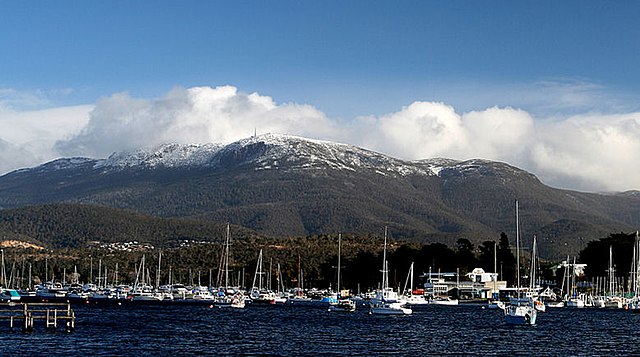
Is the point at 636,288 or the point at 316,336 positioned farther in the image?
the point at 636,288

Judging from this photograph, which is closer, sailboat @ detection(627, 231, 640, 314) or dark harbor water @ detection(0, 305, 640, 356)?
dark harbor water @ detection(0, 305, 640, 356)

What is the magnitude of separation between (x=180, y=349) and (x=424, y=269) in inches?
5049

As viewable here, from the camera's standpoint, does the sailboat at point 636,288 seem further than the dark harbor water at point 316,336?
Yes

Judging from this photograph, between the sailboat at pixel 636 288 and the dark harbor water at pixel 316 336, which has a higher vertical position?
the sailboat at pixel 636 288

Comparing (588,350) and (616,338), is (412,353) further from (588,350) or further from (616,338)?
(616,338)

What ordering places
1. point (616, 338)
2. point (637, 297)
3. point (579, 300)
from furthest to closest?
point (579, 300)
point (637, 297)
point (616, 338)

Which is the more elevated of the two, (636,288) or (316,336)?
(636,288)

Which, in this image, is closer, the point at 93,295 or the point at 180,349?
the point at 180,349

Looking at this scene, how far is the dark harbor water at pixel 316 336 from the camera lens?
241 feet

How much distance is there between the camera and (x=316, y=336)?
87438 mm

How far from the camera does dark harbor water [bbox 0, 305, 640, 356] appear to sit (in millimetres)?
73312

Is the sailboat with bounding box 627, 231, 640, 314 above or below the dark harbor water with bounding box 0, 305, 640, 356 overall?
above

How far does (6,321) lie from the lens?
98438 millimetres

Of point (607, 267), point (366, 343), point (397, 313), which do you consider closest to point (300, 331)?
point (366, 343)
